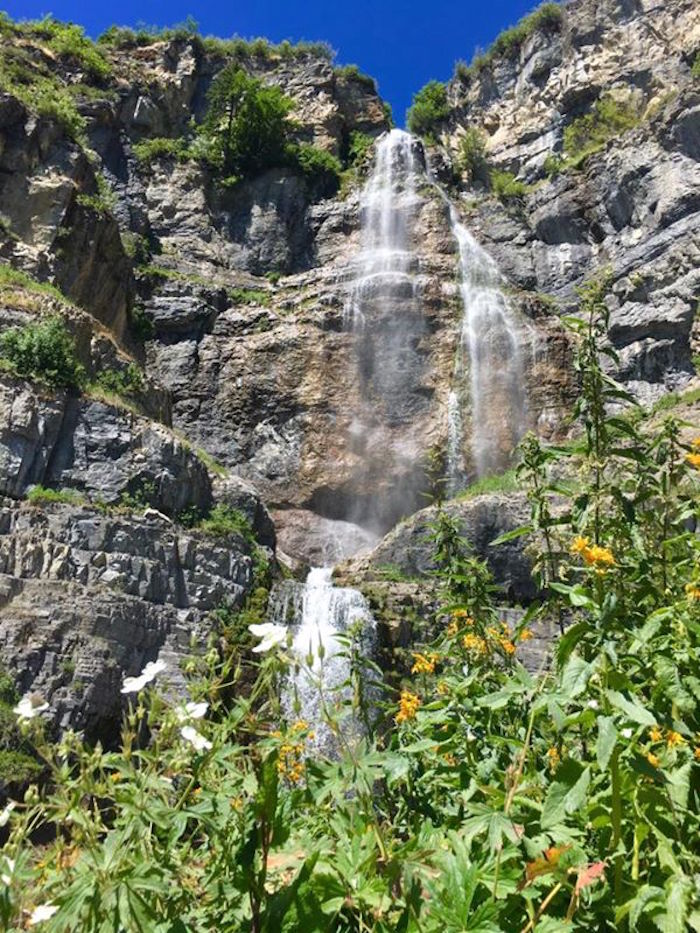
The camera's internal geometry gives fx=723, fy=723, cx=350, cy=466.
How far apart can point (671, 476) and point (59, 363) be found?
11.3m

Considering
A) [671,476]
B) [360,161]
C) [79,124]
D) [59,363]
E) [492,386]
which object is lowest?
[671,476]

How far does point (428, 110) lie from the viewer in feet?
108

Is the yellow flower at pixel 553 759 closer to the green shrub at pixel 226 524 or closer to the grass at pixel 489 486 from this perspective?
the green shrub at pixel 226 524

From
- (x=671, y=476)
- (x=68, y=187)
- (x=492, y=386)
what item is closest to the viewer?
(x=671, y=476)

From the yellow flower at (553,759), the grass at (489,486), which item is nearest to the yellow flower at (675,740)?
the yellow flower at (553,759)

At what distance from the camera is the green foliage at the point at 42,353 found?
38.2ft

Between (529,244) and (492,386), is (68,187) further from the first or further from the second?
(529,244)

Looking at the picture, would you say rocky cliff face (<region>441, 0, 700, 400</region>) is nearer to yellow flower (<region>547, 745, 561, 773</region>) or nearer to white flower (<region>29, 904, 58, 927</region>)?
yellow flower (<region>547, 745, 561, 773</region>)

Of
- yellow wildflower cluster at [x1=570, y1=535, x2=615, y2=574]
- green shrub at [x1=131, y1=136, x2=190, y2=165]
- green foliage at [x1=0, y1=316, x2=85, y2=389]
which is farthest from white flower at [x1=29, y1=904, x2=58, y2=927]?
green shrub at [x1=131, y1=136, x2=190, y2=165]

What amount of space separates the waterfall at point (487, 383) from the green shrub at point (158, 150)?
11.4m

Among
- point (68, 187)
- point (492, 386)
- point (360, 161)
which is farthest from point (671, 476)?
point (360, 161)

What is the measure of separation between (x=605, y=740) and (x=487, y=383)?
65.7 ft

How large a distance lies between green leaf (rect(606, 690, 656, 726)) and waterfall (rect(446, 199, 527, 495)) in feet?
59.1

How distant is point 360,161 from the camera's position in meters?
27.3
